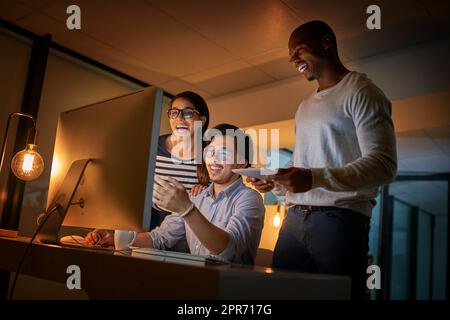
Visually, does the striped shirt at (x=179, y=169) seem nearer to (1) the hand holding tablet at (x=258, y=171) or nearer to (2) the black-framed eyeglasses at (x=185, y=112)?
(2) the black-framed eyeglasses at (x=185, y=112)

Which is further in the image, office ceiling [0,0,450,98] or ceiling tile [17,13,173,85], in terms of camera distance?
ceiling tile [17,13,173,85]

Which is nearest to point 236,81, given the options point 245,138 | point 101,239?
point 245,138

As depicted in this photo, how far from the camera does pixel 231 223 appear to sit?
151 cm

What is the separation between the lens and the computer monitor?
42.5 inches

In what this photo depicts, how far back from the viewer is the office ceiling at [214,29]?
2.71 meters

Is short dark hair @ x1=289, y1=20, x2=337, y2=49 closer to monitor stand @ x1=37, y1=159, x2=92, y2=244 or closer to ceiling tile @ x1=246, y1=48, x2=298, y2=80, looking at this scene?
monitor stand @ x1=37, y1=159, x2=92, y2=244

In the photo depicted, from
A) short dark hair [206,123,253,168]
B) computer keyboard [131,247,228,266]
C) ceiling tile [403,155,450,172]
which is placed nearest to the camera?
computer keyboard [131,247,228,266]

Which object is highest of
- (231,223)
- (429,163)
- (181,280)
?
(429,163)

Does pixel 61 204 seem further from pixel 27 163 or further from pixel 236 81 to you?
pixel 236 81

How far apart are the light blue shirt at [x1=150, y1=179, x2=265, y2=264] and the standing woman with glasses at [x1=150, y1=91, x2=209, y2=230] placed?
328mm

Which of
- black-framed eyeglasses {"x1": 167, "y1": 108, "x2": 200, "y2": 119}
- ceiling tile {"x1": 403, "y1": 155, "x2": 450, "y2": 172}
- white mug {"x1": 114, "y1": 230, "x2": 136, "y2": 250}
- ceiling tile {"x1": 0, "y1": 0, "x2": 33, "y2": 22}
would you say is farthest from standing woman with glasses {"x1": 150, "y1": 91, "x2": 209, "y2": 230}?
ceiling tile {"x1": 403, "y1": 155, "x2": 450, "y2": 172}

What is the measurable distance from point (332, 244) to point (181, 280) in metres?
0.68

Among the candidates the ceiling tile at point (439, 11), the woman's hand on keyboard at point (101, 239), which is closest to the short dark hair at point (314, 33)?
the woman's hand on keyboard at point (101, 239)
